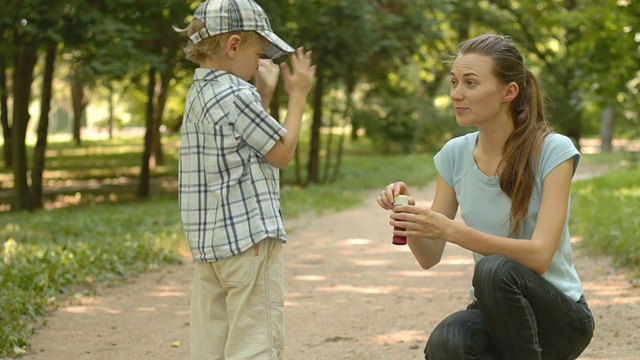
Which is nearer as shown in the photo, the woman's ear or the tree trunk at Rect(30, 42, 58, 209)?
the woman's ear

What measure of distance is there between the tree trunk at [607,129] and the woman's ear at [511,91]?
26901mm

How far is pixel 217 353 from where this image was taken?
3.33m

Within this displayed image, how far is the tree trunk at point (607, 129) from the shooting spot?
28875 millimetres

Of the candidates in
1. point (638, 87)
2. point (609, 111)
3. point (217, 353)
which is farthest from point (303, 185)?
point (609, 111)

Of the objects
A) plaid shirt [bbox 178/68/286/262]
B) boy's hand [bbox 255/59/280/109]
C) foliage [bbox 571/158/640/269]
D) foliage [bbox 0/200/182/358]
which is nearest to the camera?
plaid shirt [bbox 178/68/286/262]

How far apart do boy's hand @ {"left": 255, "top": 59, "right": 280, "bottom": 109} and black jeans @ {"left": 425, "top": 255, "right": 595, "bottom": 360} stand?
108 centimetres

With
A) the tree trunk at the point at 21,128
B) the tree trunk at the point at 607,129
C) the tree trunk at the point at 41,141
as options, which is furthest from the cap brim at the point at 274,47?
the tree trunk at the point at 607,129

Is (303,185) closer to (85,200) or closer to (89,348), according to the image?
(85,200)

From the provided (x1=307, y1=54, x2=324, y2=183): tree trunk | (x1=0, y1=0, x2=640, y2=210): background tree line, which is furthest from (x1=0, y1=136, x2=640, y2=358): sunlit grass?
(x1=0, y1=0, x2=640, y2=210): background tree line

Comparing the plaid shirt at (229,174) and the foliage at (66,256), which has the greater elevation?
the plaid shirt at (229,174)

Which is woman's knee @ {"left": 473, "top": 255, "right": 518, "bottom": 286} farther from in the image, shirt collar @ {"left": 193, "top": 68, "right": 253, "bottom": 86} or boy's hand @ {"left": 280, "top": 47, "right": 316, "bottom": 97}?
shirt collar @ {"left": 193, "top": 68, "right": 253, "bottom": 86}

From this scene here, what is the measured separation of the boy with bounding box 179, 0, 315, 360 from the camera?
3.14 metres

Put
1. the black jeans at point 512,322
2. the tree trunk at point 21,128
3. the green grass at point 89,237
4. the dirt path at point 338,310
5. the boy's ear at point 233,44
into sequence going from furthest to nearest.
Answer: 1. the tree trunk at point 21,128
2. the green grass at point 89,237
3. the dirt path at point 338,310
4. the boy's ear at point 233,44
5. the black jeans at point 512,322

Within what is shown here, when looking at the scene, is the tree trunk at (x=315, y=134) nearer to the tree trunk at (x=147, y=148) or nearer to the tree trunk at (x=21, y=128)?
the tree trunk at (x=147, y=148)
